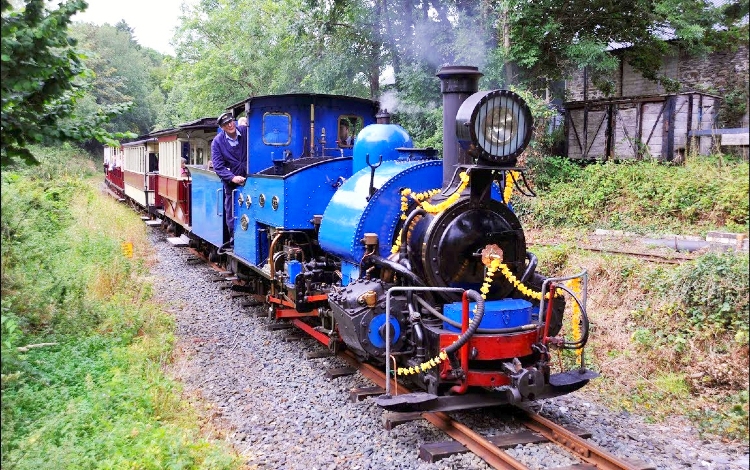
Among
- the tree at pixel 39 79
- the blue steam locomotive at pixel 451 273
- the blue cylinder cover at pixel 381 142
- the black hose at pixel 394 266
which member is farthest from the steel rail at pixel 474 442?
the tree at pixel 39 79

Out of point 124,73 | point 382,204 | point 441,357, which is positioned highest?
point 124,73

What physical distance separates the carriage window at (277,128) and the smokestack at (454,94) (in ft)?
11.5

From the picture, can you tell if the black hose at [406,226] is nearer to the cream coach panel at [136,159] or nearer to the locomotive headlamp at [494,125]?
the locomotive headlamp at [494,125]

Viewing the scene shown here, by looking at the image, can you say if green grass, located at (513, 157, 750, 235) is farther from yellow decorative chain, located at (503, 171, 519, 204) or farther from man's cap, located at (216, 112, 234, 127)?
man's cap, located at (216, 112, 234, 127)

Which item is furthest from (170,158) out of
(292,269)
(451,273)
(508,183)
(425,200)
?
(451,273)

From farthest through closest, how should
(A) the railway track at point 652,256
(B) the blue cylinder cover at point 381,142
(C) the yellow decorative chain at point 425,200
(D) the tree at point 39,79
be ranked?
1. (A) the railway track at point 652,256
2. (B) the blue cylinder cover at point 381,142
3. (C) the yellow decorative chain at point 425,200
4. (D) the tree at point 39,79

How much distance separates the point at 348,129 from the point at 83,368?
15.5 feet

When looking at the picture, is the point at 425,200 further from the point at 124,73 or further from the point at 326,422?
the point at 124,73

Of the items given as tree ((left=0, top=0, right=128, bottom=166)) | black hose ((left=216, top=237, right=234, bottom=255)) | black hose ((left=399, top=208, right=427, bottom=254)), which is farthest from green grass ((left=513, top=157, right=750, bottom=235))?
tree ((left=0, top=0, right=128, bottom=166))

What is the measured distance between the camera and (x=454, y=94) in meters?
5.45

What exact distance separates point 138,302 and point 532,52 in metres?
10.0

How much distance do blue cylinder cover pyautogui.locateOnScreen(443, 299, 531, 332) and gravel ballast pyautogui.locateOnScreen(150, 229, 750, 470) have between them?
2.90 feet

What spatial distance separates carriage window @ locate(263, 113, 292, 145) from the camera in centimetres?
844

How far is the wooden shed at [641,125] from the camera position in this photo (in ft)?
48.1
